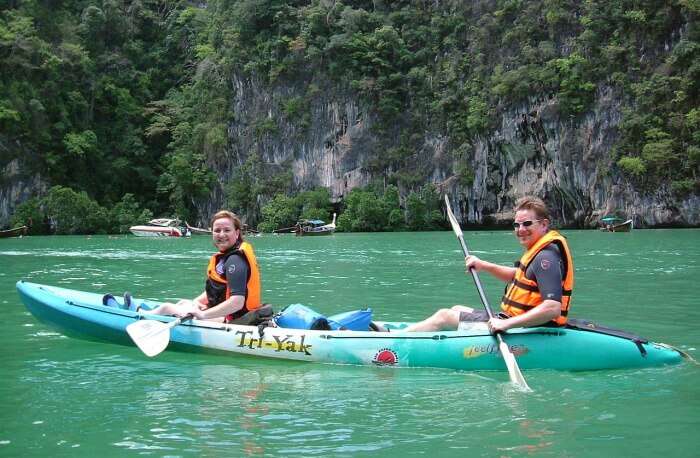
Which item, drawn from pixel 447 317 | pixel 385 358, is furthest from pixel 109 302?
pixel 447 317

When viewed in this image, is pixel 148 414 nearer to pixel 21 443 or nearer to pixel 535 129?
pixel 21 443

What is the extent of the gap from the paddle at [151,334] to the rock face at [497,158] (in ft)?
116

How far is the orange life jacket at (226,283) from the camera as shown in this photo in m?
6.89

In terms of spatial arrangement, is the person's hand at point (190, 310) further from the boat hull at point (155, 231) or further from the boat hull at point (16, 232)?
the boat hull at point (16, 232)

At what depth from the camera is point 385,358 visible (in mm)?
6633

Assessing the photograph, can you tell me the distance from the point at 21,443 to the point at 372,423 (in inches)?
86.5

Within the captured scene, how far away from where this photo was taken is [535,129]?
137 feet

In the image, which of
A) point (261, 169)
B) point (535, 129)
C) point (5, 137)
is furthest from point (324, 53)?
point (5, 137)

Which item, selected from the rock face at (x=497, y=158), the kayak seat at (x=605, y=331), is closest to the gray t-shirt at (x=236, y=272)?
the kayak seat at (x=605, y=331)

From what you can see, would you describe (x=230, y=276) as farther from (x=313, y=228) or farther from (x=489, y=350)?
(x=313, y=228)

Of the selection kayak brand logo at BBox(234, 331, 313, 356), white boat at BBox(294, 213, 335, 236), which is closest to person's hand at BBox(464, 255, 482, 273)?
kayak brand logo at BBox(234, 331, 313, 356)

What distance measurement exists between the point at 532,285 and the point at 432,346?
104 centimetres

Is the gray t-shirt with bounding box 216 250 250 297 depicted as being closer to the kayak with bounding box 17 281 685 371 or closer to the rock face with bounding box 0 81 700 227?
the kayak with bounding box 17 281 685 371

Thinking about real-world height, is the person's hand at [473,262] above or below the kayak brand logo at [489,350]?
above
